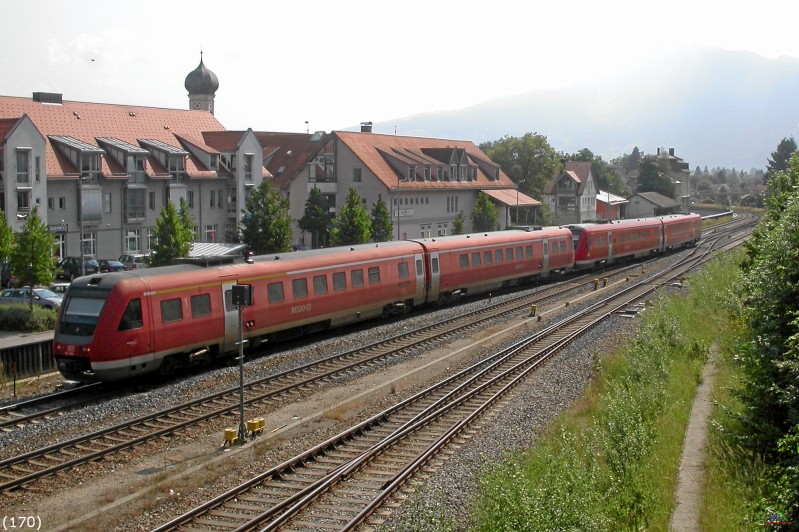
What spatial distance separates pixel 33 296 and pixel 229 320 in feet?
50.6

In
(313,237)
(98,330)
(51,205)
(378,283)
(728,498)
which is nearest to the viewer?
(728,498)

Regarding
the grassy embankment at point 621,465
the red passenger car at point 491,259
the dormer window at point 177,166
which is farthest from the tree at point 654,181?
the grassy embankment at point 621,465

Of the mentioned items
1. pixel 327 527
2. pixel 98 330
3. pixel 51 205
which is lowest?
pixel 327 527

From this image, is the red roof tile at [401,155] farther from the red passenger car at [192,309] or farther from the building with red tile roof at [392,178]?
the red passenger car at [192,309]

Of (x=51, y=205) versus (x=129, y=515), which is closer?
(x=129, y=515)

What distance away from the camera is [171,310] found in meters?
20.1

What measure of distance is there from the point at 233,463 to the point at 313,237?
41.5m

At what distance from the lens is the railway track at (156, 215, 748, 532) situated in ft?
39.3

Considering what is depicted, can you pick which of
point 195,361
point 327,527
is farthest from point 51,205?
point 327,527

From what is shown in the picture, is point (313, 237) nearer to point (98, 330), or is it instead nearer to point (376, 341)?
point (376, 341)

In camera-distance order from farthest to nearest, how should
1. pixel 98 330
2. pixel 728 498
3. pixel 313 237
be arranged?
pixel 313 237 → pixel 98 330 → pixel 728 498

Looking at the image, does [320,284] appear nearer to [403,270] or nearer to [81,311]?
[403,270]

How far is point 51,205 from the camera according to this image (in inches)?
1810

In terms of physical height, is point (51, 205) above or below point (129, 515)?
above
